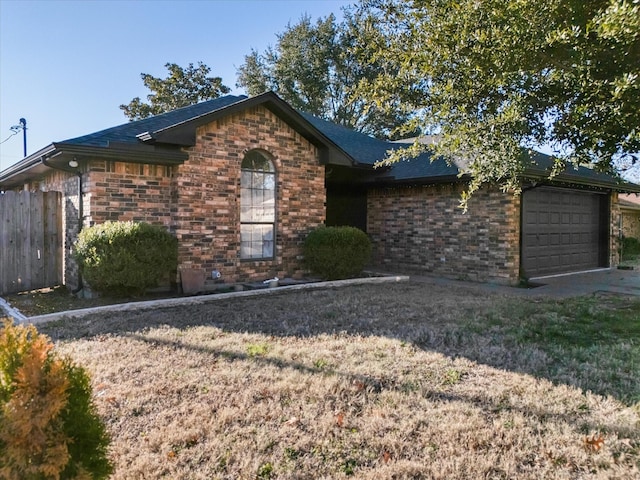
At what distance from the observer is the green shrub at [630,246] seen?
21263 mm

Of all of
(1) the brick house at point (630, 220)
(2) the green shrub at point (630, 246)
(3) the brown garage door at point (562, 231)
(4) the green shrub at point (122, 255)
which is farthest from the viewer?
(1) the brick house at point (630, 220)

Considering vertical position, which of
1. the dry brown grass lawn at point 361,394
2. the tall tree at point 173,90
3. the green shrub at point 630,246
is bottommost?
the dry brown grass lawn at point 361,394

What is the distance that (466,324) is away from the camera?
6508 mm

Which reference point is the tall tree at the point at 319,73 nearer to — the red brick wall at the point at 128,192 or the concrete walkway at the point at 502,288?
the concrete walkway at the point at 502,288

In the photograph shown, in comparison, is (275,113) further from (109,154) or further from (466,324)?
(466,324)

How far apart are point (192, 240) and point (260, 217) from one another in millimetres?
1749

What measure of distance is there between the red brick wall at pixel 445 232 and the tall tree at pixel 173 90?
22866 mm

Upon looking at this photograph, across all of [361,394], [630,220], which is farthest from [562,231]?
[630,220]

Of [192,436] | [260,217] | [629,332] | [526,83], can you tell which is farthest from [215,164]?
[629,332]

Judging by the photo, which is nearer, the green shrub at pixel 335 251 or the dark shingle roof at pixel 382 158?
the green shrub at pixel 335 251

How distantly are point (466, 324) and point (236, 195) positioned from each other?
552 centimetres

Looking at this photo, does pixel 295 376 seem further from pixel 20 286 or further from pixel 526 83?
pixel 20 286

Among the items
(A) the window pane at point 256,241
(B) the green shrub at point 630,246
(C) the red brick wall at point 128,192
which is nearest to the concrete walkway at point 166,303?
(A) the window pane at point 256,241

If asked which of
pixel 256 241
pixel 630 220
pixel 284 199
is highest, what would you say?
pixel 284 199
